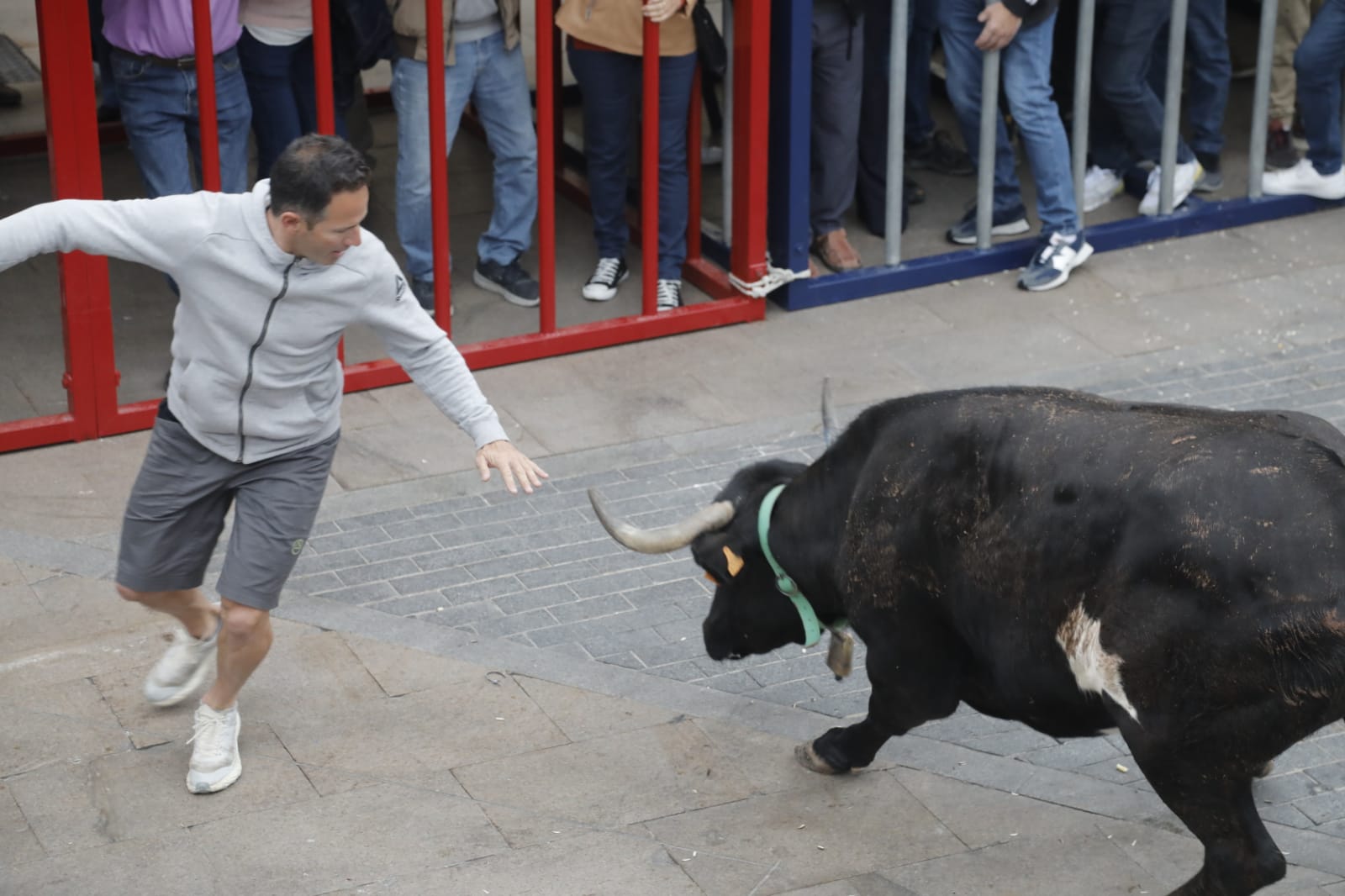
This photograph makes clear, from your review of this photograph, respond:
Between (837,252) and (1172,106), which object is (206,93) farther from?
(1172,106)

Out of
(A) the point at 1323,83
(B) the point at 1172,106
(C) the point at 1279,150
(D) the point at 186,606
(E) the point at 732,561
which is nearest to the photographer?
(E) the point at 732,561

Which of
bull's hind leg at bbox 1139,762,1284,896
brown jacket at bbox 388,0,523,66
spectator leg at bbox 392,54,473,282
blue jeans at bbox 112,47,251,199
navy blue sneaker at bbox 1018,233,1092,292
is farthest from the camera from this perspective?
navy blue sneaker at bbox 1018,233,1092,292

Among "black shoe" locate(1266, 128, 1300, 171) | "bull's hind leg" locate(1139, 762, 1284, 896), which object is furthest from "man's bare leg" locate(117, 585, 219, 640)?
"black shoe" locate(1266, 128, 1300, 171)

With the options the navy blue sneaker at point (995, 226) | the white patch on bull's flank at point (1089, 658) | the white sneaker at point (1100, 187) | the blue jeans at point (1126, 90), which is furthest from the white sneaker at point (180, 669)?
the white sneaker at point (1100, 187)

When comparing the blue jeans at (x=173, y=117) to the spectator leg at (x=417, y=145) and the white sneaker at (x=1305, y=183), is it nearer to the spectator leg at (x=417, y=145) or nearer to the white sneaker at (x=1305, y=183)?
the spectator leg at (x=417, y=145)

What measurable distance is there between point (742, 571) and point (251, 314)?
1.44 metres

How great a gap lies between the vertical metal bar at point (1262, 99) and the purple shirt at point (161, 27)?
15.3 feet

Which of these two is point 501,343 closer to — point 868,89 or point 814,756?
point 868,89

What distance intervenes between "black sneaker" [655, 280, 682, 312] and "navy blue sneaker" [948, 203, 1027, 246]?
1492mm

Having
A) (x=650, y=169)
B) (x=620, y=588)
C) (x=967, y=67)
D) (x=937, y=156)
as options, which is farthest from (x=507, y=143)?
(x=937, y=156)

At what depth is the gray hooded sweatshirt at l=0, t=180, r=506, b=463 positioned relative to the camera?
4.46m

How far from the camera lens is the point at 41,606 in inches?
234

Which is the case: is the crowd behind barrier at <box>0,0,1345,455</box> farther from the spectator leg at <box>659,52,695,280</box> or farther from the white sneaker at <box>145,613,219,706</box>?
the white sneaker at <box>145,613,219,706</box>

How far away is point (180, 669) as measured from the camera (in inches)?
210
